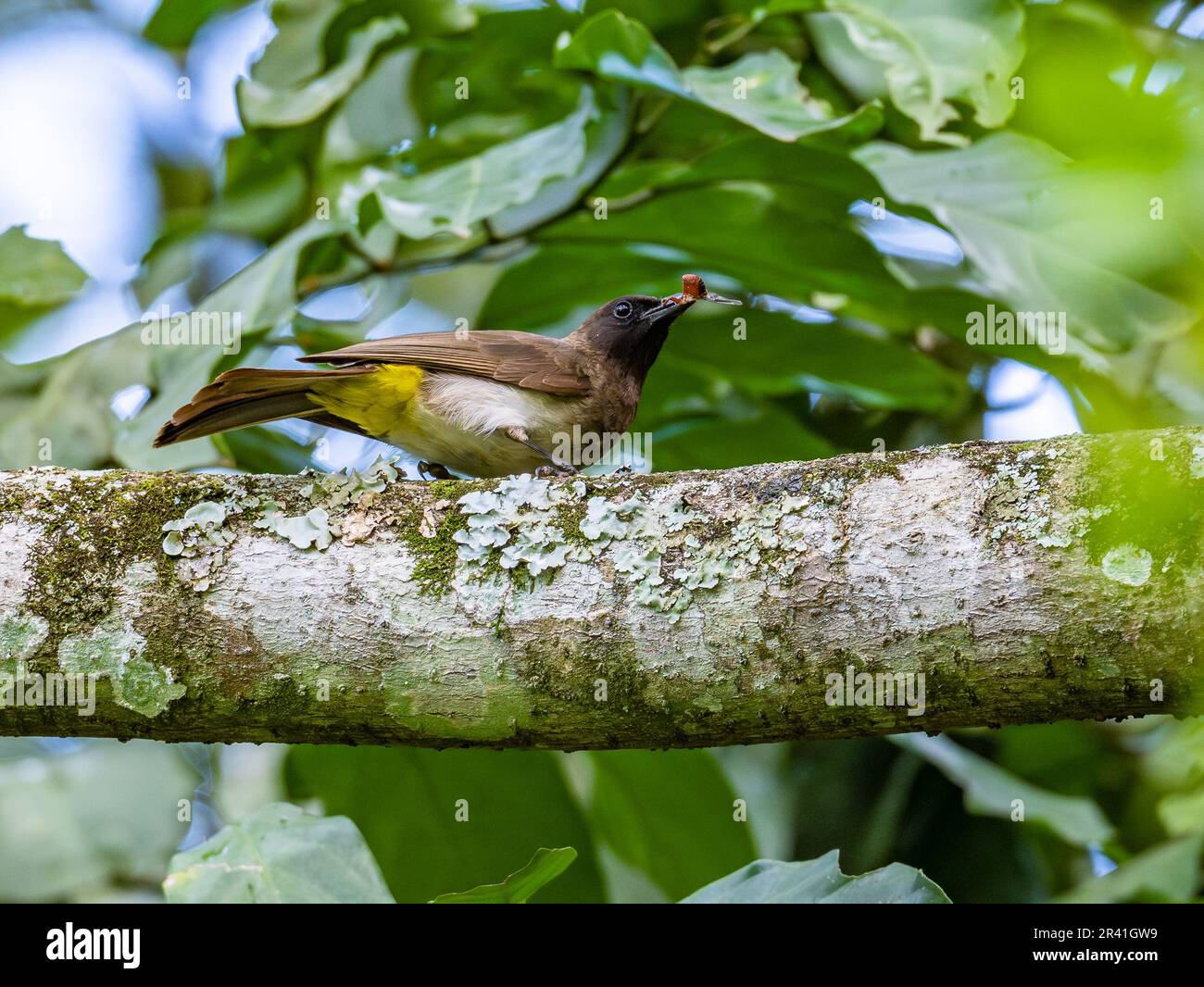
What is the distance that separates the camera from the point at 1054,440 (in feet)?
6.48

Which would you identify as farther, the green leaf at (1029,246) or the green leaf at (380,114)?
the green leaf at (380,114)

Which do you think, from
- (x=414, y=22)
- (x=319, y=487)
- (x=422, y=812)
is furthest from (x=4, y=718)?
(x=414, y=22)

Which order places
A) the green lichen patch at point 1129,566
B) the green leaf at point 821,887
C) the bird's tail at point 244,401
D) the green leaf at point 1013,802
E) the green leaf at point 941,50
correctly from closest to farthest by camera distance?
the green lichen patch at point 1129,566 < the green leaf at point 821,887 < the bird's tail at point 244,401 < the green leaf at point 941,50 < the green leaf at point 1013,802

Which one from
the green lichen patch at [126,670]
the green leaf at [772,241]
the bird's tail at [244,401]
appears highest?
the green leaf at [772,241]

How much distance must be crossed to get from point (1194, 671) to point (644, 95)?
2.59m

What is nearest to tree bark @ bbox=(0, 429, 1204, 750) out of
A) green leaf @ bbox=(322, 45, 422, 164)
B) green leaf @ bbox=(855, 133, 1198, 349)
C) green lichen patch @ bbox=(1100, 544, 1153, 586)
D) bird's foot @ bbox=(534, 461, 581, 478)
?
green lichen patch @ bbox=(1100, 544, 1153, 586)

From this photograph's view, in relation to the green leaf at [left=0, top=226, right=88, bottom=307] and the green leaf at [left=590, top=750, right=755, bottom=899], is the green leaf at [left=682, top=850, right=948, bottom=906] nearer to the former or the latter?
the green leaf at [left=590, top=750, right=755, bottom=899]

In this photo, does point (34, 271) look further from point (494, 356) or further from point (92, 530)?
point (92, 530)

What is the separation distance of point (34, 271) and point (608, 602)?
3.01 m

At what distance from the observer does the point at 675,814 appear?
143 inches

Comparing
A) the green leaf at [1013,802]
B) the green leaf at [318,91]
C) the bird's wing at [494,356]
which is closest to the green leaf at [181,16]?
the green leaf at [318,91]

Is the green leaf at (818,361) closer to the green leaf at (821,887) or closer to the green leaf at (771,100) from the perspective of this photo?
the green leaf at (771,100)

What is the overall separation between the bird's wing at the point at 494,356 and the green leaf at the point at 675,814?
120cm

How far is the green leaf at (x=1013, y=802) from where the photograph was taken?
135 inches
